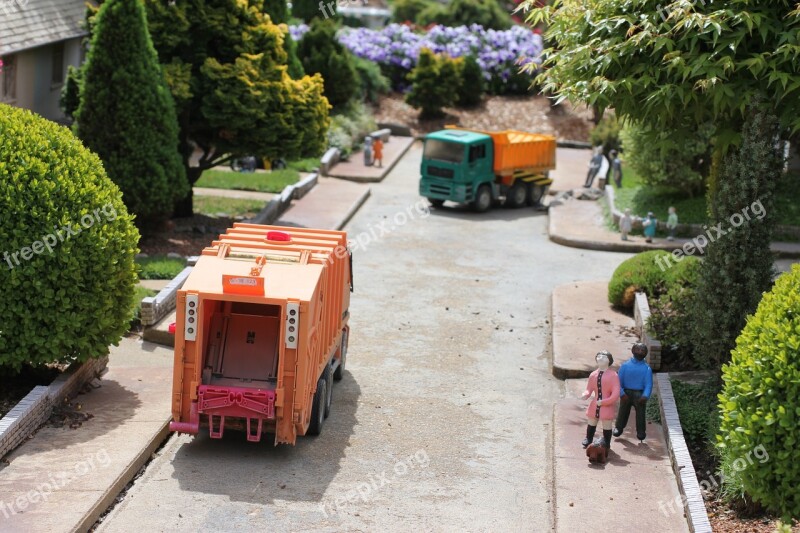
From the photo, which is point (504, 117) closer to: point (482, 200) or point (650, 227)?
point (482, 200)

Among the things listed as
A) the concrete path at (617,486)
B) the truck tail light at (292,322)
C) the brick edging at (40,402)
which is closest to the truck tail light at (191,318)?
the truck tail light at (292,322)

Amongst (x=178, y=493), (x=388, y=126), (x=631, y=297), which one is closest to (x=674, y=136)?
(x=631, y=297)

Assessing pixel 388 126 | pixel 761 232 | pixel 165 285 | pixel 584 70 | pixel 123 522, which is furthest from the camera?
pixel 388 126

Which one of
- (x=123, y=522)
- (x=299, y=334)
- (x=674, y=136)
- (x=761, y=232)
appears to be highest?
(x=674, y=136)

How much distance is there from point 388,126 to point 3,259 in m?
30.8

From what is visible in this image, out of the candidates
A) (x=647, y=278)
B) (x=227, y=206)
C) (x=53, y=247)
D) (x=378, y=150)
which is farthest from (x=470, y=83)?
(x=53, y=247)

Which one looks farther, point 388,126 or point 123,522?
point 388,126

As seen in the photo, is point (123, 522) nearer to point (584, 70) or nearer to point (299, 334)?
point (299, 334)

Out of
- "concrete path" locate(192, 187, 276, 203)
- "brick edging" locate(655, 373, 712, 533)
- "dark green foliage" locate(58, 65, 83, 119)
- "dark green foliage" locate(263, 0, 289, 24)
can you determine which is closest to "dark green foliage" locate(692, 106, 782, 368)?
"brick edging" locate(655, 373, 712, 533)

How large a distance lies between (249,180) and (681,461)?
20.4 m

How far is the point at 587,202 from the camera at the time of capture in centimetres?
3198

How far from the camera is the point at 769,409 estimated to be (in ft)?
35.8

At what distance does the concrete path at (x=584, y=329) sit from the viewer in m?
17.7

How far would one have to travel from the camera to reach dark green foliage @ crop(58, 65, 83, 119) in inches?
934
